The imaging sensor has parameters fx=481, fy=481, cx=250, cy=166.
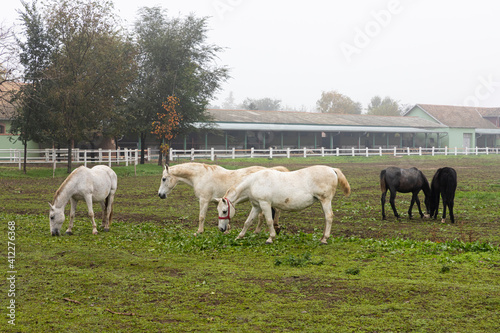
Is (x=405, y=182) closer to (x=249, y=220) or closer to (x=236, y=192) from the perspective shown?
(x=249, y=220)

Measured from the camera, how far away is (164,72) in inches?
1473

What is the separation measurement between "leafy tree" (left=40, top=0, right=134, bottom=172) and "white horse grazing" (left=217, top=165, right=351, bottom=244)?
21502mm

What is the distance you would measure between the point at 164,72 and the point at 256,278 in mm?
32272

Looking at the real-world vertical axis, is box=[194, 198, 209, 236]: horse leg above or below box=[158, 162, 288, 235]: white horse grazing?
below

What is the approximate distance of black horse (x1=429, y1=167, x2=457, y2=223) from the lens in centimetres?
1234

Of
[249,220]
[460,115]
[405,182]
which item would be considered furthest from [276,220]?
[460,115]

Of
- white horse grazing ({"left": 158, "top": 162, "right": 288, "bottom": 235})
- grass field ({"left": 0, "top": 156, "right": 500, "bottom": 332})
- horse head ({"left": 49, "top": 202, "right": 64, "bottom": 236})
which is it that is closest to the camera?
grass field ({"left": 0, "top": 156, "right": 500, "bottom": 332})

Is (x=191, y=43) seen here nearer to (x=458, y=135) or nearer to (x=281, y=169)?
(x=281, y=169)

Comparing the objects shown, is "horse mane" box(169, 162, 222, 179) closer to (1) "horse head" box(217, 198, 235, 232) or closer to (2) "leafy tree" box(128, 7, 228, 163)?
(1) "horse head" box(217, 198, 235, 232)

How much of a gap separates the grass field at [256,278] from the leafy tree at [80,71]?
17.7 meters

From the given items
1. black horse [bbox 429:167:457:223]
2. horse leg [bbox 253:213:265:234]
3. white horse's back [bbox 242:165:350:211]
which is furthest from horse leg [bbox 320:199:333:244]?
black horse [bbox 429:167:457:223]

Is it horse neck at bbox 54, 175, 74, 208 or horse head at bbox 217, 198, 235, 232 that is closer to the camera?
horse head at bbox 217, 198, 235, 232

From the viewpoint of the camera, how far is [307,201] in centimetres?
989

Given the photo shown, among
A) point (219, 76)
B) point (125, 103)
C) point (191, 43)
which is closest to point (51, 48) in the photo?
point (125, 103)
